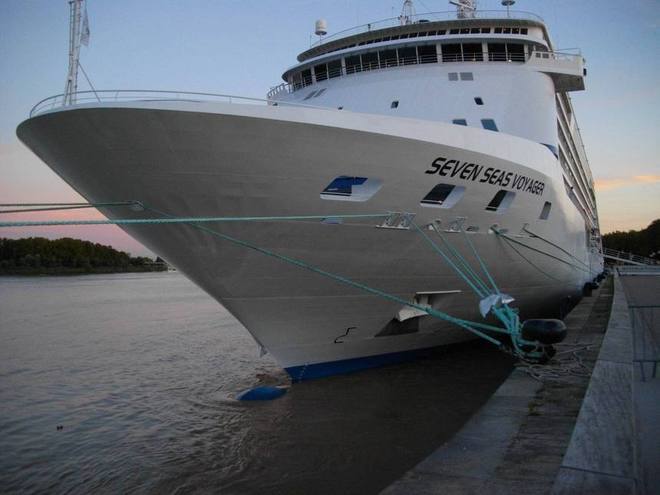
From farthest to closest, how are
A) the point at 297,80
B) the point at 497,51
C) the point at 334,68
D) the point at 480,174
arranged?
the point at 297,80
the point at 334,68
the point at 497,51
the point at 480,174

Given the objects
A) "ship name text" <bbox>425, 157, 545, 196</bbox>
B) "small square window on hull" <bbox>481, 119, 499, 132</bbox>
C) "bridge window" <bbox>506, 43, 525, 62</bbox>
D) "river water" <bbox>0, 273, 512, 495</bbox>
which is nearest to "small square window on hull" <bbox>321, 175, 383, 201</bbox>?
"ship name text" <bbox>425, 157, 545, 196</bbox>

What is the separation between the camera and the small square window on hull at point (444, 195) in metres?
8.80

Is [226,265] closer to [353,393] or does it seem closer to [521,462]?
[353,393]

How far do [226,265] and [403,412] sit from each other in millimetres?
3658

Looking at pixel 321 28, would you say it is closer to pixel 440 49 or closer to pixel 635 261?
pixel 440 49

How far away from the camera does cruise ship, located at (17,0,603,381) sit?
6.95m

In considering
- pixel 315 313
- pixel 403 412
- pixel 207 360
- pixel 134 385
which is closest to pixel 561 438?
pixel 403 412

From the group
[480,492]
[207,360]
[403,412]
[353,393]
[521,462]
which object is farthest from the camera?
[207,360]

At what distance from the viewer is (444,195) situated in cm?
891

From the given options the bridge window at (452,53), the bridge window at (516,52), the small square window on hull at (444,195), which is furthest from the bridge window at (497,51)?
the small square window on hull at (444,195)

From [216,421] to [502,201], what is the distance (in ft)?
20.2

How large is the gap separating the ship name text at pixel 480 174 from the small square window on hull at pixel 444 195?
0.24 m

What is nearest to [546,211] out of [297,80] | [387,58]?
[387,58]

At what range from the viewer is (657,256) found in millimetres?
95812
